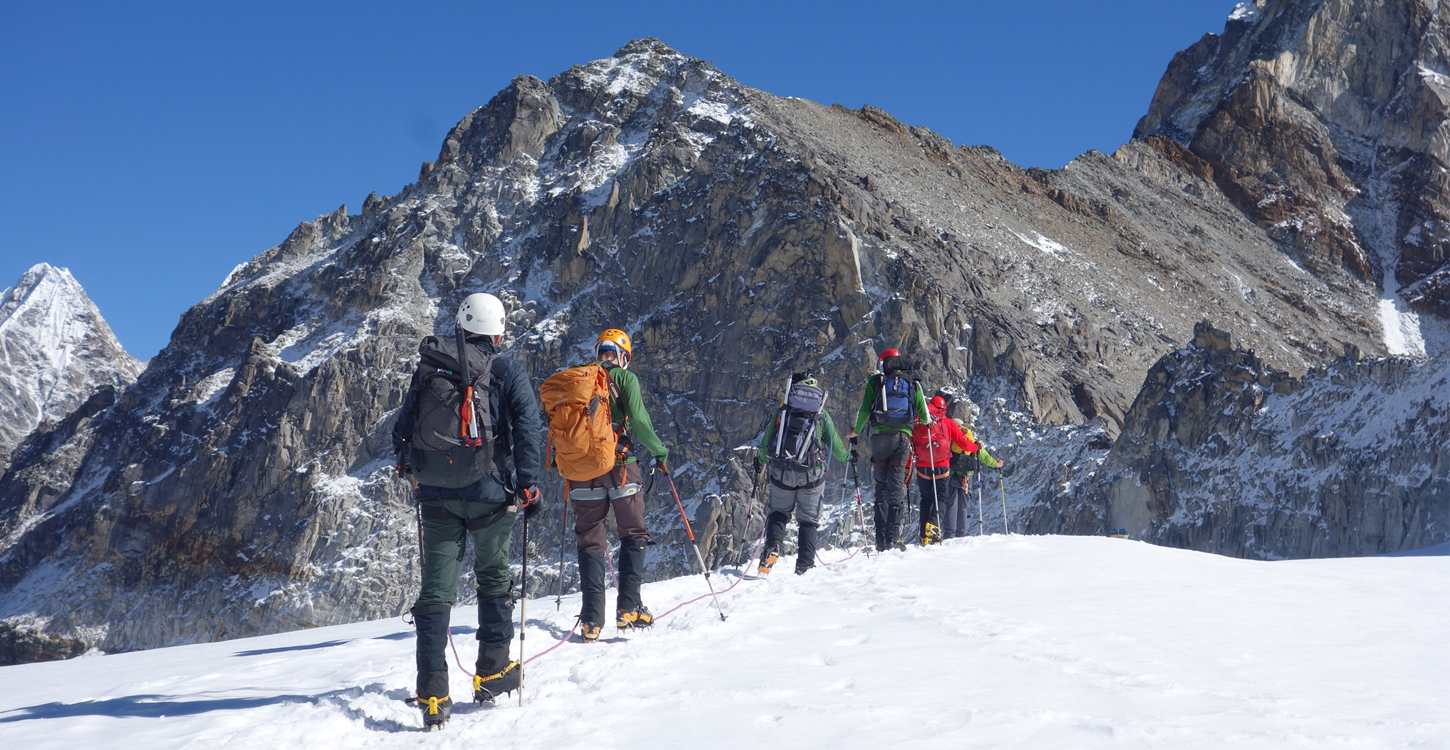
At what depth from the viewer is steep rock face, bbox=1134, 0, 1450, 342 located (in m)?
76.4

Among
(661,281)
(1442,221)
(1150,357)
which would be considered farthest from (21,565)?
(1442,221)

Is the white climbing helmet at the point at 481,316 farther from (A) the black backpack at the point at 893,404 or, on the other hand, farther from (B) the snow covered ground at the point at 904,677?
(A) the black backpack at the point at 893,404

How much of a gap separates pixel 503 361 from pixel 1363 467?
2731 centimetres

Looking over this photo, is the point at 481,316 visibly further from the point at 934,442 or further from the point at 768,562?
the point at 934,442

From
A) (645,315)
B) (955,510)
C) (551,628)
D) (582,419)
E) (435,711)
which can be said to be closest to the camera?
(435,711)

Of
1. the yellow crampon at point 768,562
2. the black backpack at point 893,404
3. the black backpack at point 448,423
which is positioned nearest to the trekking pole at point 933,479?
the black backpack at point 893,404

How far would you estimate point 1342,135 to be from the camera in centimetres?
8662

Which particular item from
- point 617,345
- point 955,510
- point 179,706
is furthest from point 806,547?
point 179,706

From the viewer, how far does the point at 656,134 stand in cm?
7000

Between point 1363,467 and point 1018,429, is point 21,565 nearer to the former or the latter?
point 1018,429

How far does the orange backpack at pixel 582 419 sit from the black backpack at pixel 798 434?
2797mm

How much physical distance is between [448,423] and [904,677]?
2.68 metres

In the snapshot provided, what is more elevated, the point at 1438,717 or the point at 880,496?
the point at 880,496

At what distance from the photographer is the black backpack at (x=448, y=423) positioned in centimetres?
485
